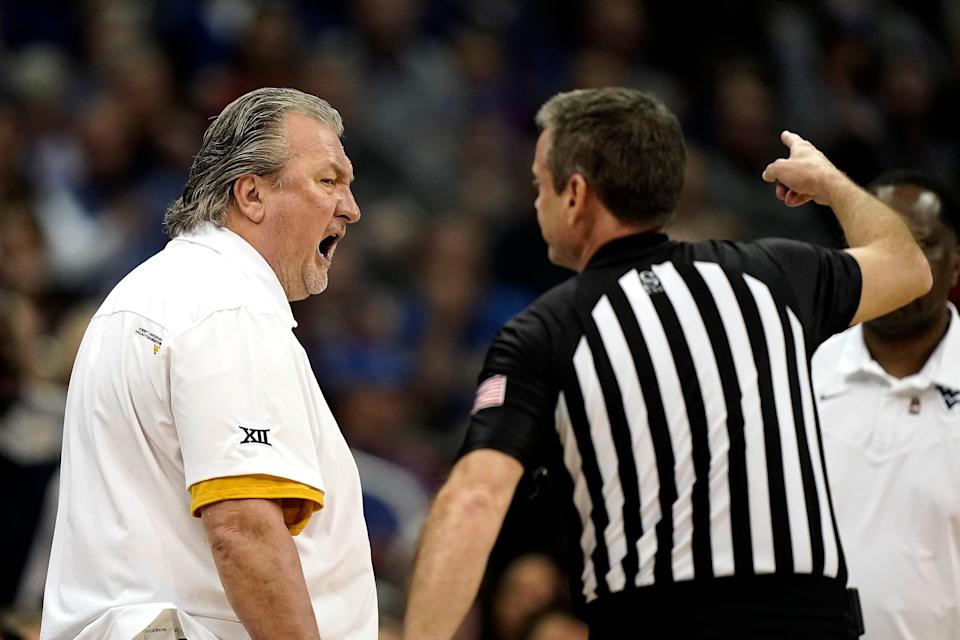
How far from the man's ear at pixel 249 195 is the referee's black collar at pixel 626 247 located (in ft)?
2.79

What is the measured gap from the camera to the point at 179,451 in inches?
99.8

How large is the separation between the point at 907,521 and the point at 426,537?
1.32 metres

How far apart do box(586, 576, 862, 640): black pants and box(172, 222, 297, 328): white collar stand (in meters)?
0.98

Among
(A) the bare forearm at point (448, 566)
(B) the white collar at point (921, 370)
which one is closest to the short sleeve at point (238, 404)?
(A) the bare forearm at point (448, 566)

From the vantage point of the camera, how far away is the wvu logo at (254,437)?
8.09 ft

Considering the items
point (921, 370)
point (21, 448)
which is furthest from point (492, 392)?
point (21, 448)

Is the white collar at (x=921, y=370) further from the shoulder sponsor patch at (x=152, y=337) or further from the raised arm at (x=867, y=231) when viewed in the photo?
the shoulder sponsor patch at (x=152, y=337)

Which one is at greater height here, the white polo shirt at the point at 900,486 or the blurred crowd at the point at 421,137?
the blurred crowd at the point at 421,137

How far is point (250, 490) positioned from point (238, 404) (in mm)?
153

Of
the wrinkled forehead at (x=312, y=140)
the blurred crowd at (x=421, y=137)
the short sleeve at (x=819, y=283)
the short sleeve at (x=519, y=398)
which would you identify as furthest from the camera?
the blurred crowd at (x=421, y=137)

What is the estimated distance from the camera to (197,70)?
793 centimetres

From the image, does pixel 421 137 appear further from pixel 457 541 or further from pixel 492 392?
pixel 457 541

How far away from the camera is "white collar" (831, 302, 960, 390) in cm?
373

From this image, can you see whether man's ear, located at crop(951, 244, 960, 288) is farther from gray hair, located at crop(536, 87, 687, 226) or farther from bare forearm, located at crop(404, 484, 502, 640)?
bare forearm, located at crop(404, 484, 502, 640)
